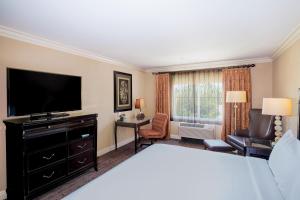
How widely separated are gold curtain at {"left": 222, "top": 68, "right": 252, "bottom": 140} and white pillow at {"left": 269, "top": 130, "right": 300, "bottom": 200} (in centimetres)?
275

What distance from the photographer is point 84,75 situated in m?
3.60

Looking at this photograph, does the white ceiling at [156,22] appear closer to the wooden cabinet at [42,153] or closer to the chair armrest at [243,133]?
the wooden cabinet at [42,153]

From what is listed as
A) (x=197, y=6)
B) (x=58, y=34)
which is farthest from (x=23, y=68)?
(x=197, y=6)

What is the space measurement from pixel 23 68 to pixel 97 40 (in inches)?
47.8

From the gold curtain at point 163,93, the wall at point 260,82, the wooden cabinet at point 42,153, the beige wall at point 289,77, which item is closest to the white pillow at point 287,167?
the beige wall at point 289,77

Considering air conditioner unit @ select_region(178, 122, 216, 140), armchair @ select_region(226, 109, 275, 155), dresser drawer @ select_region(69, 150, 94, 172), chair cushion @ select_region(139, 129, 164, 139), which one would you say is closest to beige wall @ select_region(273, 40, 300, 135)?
armchair @ select_region(226, 109, 275, 155)

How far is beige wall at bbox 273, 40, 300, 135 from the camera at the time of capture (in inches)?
104

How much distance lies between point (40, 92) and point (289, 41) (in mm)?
4182

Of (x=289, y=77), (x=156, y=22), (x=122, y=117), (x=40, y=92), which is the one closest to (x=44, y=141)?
(x=40, y=92)

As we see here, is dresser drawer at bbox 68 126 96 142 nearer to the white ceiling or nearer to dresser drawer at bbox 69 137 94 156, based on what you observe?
dresser drawer at bbox 69 137 94 156

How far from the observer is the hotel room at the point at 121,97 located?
5.27 feet

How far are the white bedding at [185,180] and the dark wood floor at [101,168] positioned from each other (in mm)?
1321

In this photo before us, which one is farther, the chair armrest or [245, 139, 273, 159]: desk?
the chair armrest

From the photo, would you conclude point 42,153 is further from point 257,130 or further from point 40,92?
point 257,130
